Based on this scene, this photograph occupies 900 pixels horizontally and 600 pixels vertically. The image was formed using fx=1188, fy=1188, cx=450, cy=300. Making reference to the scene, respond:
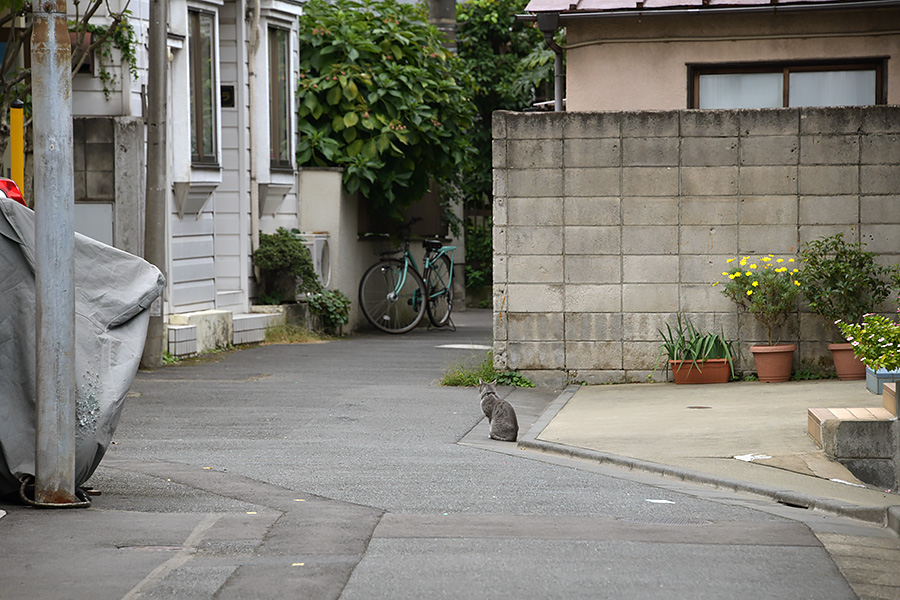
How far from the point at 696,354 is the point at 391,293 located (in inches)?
332

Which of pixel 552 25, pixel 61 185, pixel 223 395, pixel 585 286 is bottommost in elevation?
pixel 223 395

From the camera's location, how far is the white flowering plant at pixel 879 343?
7738 mm

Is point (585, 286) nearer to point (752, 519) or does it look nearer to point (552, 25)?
point (552, 25)

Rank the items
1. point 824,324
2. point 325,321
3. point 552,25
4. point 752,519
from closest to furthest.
Result: point 752,519 < point 824,324 < point 552,25 < point 325,321

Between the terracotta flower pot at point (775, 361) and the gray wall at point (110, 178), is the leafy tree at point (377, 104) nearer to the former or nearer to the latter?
the gray wall at point (110, 178)

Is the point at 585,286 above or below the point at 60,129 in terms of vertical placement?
below

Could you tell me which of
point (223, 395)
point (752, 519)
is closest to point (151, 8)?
point (223, 395)

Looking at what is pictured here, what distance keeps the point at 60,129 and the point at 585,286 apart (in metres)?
6.66

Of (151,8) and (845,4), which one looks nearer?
(845,4)

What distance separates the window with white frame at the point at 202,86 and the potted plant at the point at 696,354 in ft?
23.7

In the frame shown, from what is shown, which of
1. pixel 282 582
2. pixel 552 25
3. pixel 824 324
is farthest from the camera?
pixel 552 25

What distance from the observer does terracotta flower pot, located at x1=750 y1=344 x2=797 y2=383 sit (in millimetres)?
11727

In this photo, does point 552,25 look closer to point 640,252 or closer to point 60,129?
point 640,252

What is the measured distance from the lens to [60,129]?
6578 millimetres
